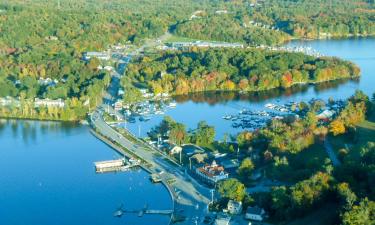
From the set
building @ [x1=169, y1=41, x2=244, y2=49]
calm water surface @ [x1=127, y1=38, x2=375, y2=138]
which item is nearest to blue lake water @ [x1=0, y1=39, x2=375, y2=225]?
calm water surface @ [x1=127, y1=38, x2=375, y2=138]

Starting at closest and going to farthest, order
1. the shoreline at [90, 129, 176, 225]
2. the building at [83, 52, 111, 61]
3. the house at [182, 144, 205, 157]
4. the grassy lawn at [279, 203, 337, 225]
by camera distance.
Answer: the grassy lawn at [279, 203, 337, 225]
the shoreline at [90, 129, 176, 225]
the house at [182, 144, 205, 157]
the building at [83, 52, 111, 61]

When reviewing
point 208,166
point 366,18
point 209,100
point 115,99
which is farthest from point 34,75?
point 366,18

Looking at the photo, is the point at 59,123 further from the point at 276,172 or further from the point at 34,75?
the point at 276,172

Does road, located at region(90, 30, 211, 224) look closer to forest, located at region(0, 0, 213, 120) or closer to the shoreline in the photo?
Answer: the shoreline

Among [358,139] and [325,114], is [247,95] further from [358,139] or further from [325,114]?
[358,139]

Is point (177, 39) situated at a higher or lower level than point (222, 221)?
higher

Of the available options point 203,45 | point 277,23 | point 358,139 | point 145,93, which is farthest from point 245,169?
point 277,23
